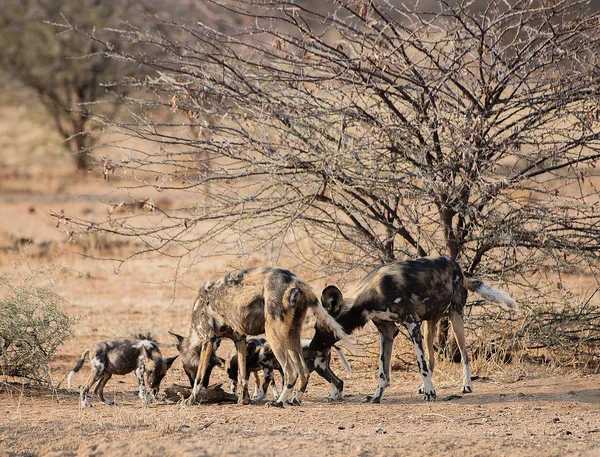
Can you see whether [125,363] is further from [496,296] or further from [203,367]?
[496,296]

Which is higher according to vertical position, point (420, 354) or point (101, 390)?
point (420, 354)

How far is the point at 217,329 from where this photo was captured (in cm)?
801

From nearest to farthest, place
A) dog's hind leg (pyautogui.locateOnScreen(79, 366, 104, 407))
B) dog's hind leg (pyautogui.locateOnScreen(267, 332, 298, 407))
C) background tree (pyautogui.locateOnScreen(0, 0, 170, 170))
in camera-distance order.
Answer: dog's hind leg (pyautogui.locateOnScreen(267, 332, 298, 407))
dog's hind leg (pyautogui.locateOnScreen(79, 366, 104, 407))
background tree (pyautogui.locateOnScreen(0, 0, 170, 170))

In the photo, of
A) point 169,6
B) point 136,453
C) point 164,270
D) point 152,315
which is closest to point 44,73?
point 169,6

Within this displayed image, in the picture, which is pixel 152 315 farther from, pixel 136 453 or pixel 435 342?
pixel 136 453

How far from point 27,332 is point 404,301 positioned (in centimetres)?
360

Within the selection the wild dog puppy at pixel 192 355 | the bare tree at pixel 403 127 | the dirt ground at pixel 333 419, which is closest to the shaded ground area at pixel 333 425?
the dirt ground at pixel 333 419

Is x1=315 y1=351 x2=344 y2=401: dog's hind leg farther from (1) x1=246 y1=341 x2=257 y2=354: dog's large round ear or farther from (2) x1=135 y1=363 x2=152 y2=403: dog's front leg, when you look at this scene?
(2) x1=135 y1=363 x2=152 y2=403: dog's front leg

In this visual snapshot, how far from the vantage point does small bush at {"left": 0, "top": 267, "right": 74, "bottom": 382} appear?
841 centimetres

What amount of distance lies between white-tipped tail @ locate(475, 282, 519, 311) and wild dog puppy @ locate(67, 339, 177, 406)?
2.93 metres

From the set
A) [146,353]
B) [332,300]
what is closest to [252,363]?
[146,353]

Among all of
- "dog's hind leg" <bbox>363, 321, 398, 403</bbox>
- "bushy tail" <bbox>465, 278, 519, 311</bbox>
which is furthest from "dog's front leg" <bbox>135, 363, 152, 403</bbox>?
"bushy tail" <bbox>465, 278, 519, 311</bbox>

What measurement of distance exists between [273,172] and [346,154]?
2.51 ft

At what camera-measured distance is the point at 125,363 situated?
8.06 m
